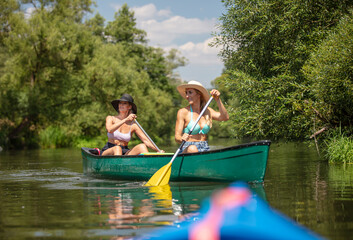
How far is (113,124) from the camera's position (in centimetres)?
771

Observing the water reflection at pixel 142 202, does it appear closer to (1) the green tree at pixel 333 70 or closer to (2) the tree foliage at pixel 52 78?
(1) the green tree at pixel 333 70

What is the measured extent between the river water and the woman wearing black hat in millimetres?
582

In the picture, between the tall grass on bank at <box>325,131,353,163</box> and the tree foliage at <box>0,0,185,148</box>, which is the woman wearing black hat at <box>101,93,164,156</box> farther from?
the tree foliage at <box>0,0,185,148</box>

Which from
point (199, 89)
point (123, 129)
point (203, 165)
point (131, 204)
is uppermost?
point (199, 89)

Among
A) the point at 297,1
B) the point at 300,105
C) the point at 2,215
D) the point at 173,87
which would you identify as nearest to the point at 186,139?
the point at 2,215

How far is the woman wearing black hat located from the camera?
7586 millimetres

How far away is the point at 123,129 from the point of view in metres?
7.98

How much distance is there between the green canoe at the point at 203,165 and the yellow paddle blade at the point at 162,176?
13cm

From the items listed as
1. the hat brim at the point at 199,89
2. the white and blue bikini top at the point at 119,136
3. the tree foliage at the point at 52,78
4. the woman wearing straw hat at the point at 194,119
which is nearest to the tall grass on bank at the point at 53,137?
the tree foliage at the point at 52,78

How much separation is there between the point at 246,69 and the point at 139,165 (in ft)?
17.3

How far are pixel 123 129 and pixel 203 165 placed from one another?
6.72ft

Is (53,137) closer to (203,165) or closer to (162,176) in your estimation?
(162,176)

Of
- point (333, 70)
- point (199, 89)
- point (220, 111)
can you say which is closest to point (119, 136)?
point (199, 89)

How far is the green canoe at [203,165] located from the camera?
19.8 ft
